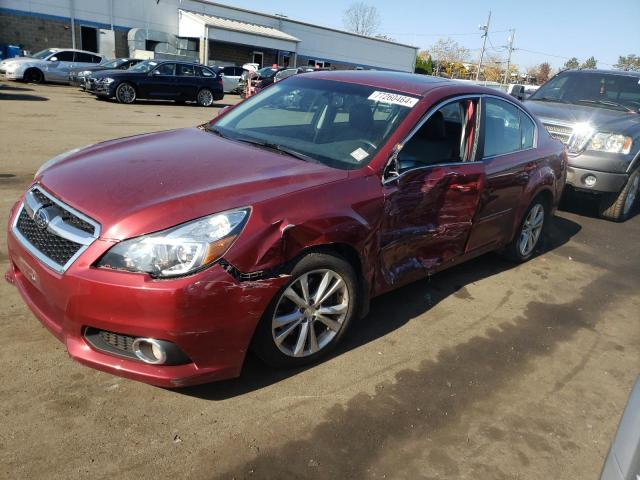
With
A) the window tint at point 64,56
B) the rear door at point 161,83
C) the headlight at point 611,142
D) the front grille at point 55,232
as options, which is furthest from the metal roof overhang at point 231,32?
the front grille at point 55,232

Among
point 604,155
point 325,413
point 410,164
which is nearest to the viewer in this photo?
point 325,413

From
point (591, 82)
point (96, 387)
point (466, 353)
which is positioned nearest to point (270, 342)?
point (96, 387)

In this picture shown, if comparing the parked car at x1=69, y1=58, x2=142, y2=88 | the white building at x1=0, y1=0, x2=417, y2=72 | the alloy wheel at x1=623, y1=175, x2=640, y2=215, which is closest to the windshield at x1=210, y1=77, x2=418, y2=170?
the alloy wheel at x1=623, y1=175, x2=640, y2=215

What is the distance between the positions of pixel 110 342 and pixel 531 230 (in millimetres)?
4237

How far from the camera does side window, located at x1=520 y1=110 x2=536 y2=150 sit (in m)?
4.89

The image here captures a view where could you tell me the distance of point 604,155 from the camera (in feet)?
22.9

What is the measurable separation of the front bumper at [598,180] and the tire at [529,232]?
198 cm

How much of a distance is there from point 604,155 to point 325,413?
19.6ft

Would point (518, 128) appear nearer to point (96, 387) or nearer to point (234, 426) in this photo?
point (234, 426)

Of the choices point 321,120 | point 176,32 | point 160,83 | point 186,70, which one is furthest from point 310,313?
point 176,32

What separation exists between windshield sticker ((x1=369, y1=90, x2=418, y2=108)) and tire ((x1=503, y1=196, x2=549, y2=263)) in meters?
2.00

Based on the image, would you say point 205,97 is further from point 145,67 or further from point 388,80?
point 388,80

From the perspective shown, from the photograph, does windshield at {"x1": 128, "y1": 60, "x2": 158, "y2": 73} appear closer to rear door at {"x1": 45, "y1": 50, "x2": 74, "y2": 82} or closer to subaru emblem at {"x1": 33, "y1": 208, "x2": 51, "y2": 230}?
rear door at {"x1": 45, "y1": 50, "x2": 74, "y2": 82}

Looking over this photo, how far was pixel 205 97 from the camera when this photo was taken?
20.1 meters
